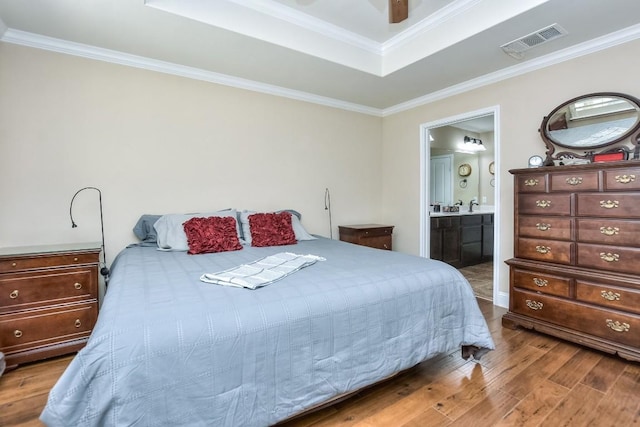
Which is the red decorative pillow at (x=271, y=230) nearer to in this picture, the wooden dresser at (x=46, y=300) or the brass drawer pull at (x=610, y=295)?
the wooden dresser at (x=46, y=300)

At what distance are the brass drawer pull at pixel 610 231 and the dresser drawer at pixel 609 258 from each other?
0.10m

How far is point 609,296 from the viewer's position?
2254 mm

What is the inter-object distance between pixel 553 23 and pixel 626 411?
8.45 feet

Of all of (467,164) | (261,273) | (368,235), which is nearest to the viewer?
(261,273)

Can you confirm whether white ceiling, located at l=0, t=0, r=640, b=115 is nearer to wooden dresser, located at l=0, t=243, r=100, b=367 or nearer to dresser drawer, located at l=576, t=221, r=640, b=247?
dresser drawer, located at l=576, t=221, r=640, b=247

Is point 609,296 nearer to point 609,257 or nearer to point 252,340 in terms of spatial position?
point 609,257

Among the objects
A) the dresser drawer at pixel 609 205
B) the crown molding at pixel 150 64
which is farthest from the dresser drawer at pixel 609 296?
the crown molding at pixel 150 64

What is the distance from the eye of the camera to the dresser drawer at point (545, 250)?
251cm

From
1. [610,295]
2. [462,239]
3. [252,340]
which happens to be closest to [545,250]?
[610,295]

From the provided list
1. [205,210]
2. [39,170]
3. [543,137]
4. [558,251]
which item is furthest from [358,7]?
[39,170]

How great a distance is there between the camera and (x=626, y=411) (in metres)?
1.67

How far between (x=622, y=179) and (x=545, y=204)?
0.50 meters

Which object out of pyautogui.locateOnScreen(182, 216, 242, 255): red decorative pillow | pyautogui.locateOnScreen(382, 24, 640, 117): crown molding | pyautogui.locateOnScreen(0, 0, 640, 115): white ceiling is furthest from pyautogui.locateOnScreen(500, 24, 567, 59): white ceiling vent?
pyautogui.locateOnScreen(182, 216, 242, 255): red decorative pillow

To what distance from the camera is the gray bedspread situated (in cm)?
106
